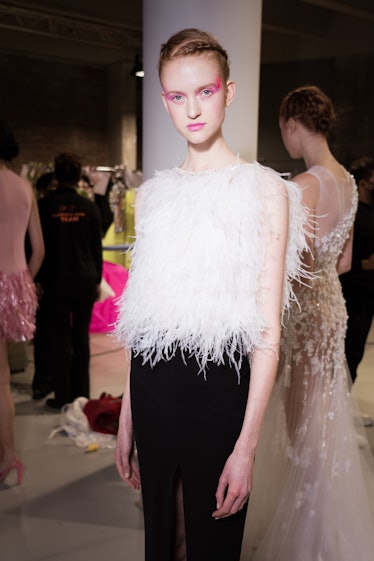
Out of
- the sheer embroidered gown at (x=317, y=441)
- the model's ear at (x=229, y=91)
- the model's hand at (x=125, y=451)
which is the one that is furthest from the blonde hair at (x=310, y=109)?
the model's hand at (x=125, y=451)

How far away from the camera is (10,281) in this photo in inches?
110

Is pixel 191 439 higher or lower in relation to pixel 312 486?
higher

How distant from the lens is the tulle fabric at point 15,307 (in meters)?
2.77

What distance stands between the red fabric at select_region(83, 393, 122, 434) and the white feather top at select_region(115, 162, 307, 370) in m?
2.23

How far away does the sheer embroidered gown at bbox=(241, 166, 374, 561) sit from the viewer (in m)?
2.11

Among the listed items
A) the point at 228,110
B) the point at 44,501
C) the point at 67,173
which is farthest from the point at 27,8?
the point at 44,501

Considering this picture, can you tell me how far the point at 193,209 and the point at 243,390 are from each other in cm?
45

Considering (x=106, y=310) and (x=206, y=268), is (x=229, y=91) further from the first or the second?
(x=106, y=310)

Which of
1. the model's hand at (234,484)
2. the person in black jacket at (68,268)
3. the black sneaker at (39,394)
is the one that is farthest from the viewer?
the black sneaker at (39,394)

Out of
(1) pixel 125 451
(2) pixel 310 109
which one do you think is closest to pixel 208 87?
(1) pixel 125 451

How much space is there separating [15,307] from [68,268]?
1.04 metres

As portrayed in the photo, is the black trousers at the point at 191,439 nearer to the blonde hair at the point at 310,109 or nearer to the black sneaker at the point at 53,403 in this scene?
the blonde hair at the point at 310,109

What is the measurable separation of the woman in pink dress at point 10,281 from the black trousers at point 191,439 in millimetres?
1544

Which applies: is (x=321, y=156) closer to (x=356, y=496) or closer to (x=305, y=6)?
(x=356, y=496)
